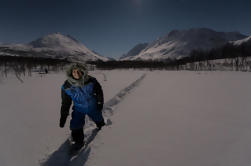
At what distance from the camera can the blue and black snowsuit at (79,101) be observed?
2.03 metres

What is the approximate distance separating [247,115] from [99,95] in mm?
3961

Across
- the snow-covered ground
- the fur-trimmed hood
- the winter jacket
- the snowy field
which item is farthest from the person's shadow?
the fur-trimmed hood

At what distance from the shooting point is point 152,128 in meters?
2.71

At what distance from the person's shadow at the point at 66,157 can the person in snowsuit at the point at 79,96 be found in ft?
0.57

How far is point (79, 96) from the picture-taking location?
2.06 metres

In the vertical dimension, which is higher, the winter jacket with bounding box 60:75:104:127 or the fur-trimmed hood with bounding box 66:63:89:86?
the fur-trimmed hood with bounding box 66:63:89:86

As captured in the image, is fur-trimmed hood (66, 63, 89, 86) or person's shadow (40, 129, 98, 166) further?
fur-trimmed hood (66, 63, 89, 86)

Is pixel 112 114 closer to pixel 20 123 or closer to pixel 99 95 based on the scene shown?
pixel 99 95

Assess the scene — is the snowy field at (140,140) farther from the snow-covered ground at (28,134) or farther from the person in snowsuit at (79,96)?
the person in snowsuit at (79,96)

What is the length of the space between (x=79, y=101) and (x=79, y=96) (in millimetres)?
102

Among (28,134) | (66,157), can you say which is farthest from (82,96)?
(28,134)

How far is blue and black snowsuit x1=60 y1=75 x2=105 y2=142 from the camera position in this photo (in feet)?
6.66

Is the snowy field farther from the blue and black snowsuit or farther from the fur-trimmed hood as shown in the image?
the fur-trimmed hood

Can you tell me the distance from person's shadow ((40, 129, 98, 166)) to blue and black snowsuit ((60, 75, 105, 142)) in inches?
7.7
